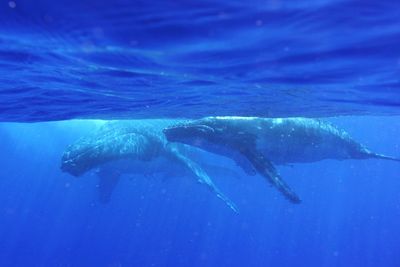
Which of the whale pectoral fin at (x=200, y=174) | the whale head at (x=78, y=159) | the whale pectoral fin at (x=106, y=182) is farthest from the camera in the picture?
the whale pectoral fin at (x=106, y=182)

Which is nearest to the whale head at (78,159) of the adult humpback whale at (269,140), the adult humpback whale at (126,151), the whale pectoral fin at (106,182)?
the adult humpback whale at (126,151)

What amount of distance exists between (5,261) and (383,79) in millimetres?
82754

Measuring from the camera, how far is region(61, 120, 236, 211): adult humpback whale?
17297 mm

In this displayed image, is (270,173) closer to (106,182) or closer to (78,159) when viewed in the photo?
(78,159)

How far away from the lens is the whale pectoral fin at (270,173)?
11.2 metres

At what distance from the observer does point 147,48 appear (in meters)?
8.38

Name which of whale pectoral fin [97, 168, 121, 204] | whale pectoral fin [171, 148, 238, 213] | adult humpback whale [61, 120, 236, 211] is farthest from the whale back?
whale pectoral fin [97, 168, 121, 204]

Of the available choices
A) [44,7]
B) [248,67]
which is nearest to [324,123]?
[248,67]

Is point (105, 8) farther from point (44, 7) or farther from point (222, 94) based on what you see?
point (222, 94)

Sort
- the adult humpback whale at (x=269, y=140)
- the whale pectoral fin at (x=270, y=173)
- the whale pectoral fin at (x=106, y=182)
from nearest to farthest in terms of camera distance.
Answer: the whale pectoral fin at (x=270, y=173) → the adult humpback whale at (x=269, y=140) → the whale pectoral fin at (x=106, y=182)

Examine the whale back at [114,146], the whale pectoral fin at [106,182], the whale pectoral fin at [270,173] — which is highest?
the whale pectoral fin at [270,173]

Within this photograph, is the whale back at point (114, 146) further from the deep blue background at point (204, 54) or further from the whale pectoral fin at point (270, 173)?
the whale pectoral fin at point (270, 173)

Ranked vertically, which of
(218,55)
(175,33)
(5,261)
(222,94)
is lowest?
(5,261)

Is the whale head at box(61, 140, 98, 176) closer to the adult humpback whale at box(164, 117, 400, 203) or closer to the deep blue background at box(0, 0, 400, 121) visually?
the deep blue background at box(0, 0, 400, 121)
